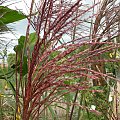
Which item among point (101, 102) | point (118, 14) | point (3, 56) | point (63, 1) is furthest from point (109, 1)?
point (101, 102)

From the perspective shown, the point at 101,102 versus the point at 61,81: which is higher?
the point at 61,81

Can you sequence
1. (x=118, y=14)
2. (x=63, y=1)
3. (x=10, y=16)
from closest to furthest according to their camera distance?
1. (x=63, y=1)
2. (x=10, y=16)
3. (x=118, y=14)

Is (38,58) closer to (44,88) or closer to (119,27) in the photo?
(44,88)

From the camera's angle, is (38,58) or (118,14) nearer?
(38,58)

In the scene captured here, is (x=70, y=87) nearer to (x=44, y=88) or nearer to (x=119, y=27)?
(x=44, y=88)

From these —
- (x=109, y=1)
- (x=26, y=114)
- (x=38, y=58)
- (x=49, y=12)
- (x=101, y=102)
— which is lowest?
(x=101, y=102)

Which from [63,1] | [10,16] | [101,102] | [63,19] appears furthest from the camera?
[101,102]

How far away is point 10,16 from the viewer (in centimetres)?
Result: 137

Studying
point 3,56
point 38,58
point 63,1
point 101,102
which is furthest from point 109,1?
point 101,102

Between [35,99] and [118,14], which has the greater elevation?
[118,14]

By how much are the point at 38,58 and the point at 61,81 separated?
0.11m

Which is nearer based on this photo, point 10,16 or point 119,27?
point 10,16

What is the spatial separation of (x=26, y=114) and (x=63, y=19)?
0.27 m

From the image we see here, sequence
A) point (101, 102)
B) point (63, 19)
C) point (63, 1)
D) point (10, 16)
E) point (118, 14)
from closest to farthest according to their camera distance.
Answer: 1. point (63, 19)
2. point (63, 1)
3. point (10, 16)
4. point (118, 14)
5. point (101, 102)
